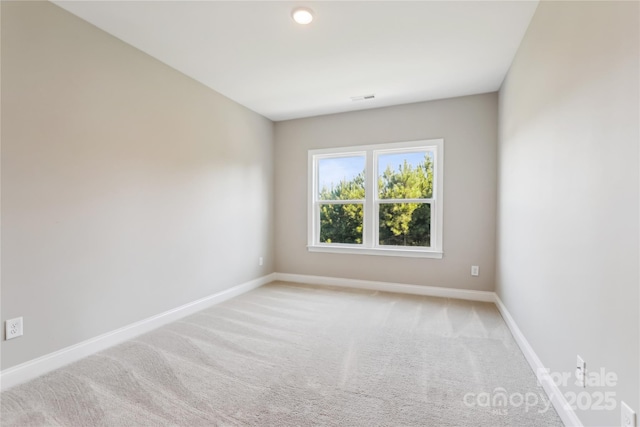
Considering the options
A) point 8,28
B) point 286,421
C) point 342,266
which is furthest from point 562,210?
point 8,28

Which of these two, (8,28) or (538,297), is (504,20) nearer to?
(538,297)

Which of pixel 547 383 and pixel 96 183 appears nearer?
pixel 547 383

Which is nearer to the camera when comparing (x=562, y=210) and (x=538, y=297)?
(x=562, y=210)

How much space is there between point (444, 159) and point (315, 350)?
285 centimetres

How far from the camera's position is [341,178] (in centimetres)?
443

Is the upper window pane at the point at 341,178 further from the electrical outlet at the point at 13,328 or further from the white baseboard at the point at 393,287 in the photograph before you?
the electrical outlet at the point at 13,328

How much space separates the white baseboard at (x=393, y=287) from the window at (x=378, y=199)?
0.44m

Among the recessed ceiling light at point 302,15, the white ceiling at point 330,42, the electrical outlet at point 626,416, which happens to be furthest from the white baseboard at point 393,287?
the recessed ceiling light at point 302,15

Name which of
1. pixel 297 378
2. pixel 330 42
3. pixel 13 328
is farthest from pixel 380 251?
pixel 13 328

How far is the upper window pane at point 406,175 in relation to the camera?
12.9 feet

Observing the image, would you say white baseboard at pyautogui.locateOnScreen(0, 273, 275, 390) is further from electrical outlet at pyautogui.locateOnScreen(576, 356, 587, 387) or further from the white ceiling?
electrical outlet at pyautogui.locateOnScreen(576, 356, 587, 387)

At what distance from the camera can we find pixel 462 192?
3.69m

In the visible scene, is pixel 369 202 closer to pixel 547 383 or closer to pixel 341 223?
pixel 341 223

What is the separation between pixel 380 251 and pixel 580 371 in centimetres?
273
